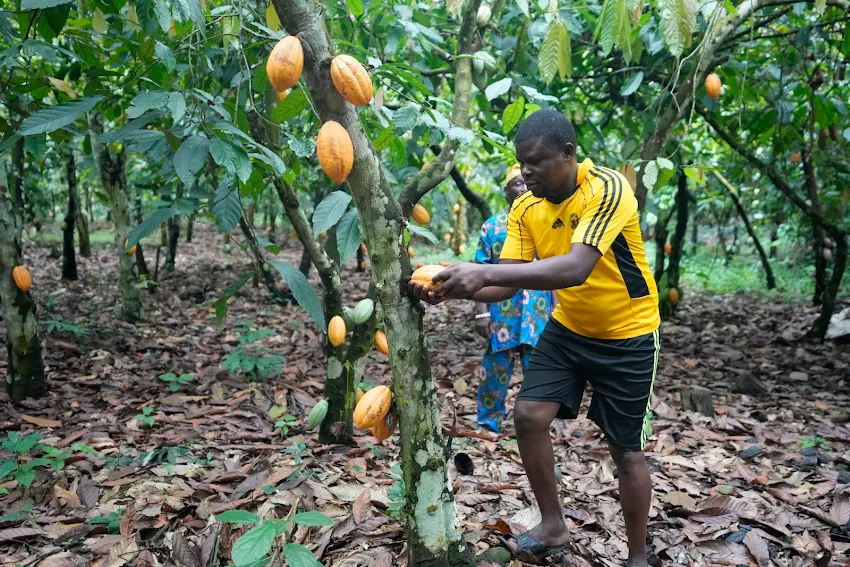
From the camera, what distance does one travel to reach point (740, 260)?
11.8 m

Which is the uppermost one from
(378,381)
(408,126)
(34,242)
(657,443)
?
(34,242)

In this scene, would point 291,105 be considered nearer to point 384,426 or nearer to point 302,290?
point 302,290

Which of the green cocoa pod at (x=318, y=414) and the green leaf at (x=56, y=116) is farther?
the green cocoa pod at (x=318, y=414)

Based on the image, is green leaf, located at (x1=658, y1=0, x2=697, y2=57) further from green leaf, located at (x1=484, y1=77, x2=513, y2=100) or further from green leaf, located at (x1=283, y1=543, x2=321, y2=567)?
green leaf, located at (x1=283, y1=543, x2=321, y2=567)

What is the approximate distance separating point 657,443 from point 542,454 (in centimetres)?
164

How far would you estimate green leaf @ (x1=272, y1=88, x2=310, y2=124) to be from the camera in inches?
69.0

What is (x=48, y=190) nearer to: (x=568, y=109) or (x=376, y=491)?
(x=568, y=109)

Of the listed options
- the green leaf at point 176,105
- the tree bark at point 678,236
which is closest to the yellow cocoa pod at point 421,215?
the green leaf at point 176,105

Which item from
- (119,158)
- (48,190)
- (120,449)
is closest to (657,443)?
(120,449)

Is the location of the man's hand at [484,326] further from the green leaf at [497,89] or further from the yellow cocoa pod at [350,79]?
the yellow cocoa pod at [350,79]

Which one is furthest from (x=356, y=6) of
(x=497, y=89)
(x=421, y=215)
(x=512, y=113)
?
(x=421, y=215)

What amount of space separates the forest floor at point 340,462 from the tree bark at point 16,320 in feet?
0.52

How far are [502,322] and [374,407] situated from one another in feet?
6.18

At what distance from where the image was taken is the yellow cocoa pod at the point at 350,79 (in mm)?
1298
